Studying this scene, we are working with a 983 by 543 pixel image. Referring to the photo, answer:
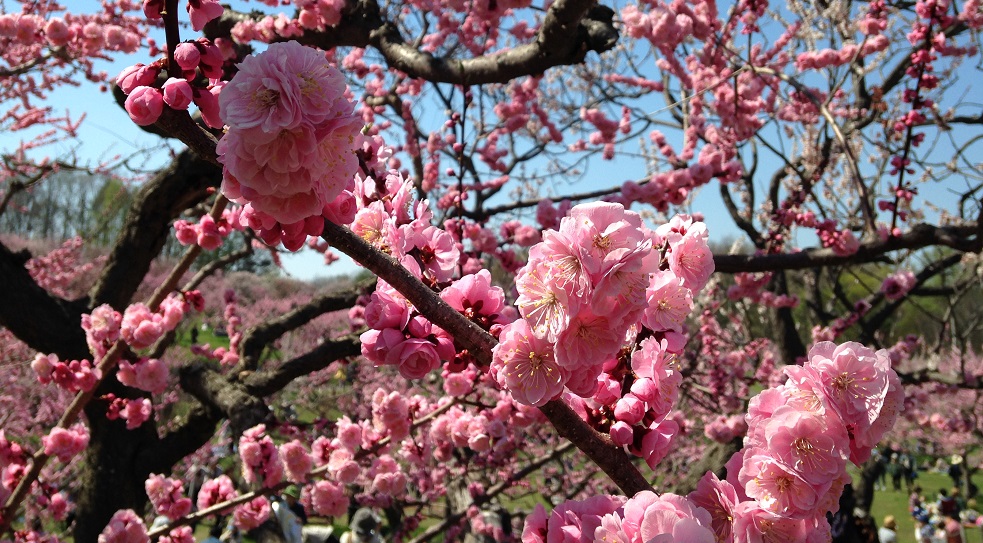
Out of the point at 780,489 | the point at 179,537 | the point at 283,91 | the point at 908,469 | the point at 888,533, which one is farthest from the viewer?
the point at 908,469

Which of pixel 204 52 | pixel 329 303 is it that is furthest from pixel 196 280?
pixel 204 52

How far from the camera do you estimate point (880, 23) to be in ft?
14.5

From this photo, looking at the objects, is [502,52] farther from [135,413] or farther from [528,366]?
[135,413]

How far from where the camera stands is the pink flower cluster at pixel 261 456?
2.46m

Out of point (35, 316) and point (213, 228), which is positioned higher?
point (35, 316)

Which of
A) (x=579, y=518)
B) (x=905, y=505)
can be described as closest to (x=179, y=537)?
(x=579, y=518)

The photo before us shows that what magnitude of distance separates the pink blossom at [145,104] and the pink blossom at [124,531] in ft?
6.39

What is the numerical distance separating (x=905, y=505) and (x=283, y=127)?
13.9 meters

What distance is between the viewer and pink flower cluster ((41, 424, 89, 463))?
2.37m

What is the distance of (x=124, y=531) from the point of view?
215 centimetres

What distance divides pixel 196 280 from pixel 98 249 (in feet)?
63.6

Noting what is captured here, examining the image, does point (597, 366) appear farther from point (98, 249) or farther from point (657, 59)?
point (98, 249)

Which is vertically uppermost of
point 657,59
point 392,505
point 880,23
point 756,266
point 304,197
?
point 657,59

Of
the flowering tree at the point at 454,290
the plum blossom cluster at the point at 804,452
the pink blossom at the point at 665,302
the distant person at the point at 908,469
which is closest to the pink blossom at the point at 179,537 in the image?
the flowering tree at the point at 454,290
